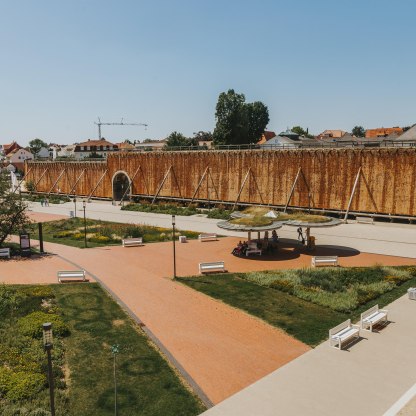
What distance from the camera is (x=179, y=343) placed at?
1341cm

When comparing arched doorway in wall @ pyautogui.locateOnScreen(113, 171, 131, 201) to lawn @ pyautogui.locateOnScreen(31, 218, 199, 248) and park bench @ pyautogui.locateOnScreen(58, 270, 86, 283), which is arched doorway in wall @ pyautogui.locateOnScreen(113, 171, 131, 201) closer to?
lawn @ pyautogui.locateOnScreen(31, 218, 199, 248)

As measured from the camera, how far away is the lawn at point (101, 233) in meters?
29.6

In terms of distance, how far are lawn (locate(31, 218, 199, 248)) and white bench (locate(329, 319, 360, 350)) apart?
18.2 m

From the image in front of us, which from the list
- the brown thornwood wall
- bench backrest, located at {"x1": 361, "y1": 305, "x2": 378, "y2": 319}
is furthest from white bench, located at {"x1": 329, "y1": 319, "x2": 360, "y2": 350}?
the brown thornwood wall

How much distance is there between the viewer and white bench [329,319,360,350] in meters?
12.8

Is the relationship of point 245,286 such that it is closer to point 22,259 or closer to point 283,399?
point 283,399

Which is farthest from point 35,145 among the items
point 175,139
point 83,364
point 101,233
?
point 83,364

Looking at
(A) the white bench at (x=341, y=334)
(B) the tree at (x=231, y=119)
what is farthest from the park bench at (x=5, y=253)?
(B) the tree at (x=231, y=119)

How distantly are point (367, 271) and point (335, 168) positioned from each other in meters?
16.9

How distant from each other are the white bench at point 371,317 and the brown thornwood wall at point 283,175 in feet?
66.7

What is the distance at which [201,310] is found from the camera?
16.2 meters

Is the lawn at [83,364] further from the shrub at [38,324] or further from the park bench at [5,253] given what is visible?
the park bench at [5,253]

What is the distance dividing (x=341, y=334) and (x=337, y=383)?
2.48 metres

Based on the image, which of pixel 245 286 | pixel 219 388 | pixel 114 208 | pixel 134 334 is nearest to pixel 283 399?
pixel 219 388
